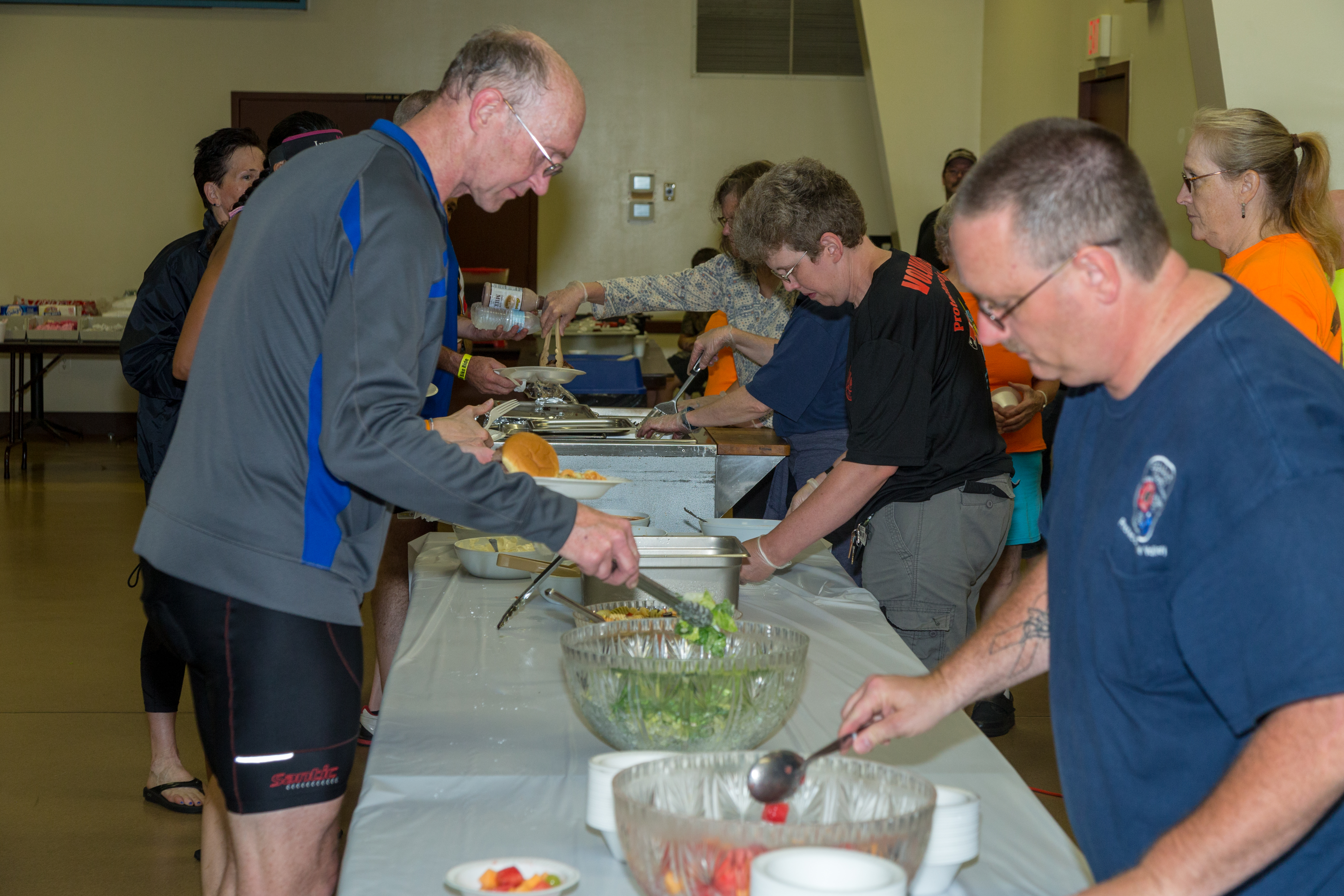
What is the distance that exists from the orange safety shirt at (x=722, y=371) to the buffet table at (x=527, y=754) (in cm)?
227

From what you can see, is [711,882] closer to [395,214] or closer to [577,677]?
[577,677]

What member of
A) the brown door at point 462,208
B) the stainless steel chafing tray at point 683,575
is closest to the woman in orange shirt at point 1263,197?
the stainless steel chafing tray at point 683,575

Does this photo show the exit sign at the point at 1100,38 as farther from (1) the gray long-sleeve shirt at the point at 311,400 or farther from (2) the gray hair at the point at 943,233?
(1) the gray long-sleeve shirt at the point at 311,400

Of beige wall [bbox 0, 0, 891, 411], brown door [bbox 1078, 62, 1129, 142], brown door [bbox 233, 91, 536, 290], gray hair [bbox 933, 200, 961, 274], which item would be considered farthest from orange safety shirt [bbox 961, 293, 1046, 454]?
beige wall [bbox 0, 0, 891, 411]

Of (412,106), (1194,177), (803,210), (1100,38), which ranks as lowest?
(803,210)

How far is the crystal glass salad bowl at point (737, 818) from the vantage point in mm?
868

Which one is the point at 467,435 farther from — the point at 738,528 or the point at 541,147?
the point at 738,528

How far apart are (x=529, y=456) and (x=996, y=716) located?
5.85 ft

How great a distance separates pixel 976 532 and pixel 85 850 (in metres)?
2.00

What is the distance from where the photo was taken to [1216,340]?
85 centimetres

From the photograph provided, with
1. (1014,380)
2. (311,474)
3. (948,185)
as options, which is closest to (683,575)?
(311,474)

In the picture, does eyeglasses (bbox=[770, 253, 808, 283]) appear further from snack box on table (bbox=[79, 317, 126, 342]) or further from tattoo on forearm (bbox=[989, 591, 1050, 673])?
snack box on table (bbox=[79, 317, 126, 342])

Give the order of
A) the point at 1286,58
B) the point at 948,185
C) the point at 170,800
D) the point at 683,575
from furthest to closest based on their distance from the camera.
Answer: the point at 948,185, the point at 1286,58, the point at 170,800, the point at 683,575

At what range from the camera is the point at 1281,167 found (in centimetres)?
235
